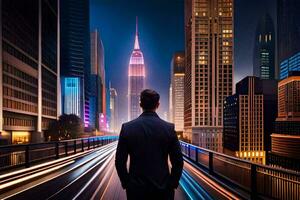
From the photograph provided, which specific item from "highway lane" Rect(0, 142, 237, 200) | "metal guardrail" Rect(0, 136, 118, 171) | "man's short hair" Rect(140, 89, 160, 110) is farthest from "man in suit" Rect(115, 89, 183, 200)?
"metal guardrail" Rect(0, 136, 118, 171)

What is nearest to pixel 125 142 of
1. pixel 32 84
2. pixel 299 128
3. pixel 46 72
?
pixel 32 84

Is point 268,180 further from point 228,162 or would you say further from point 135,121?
point 135,121

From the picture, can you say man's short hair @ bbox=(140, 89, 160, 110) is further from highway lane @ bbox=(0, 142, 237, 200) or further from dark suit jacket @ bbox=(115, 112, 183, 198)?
highway lane @ bbox=(0, 142, 237, 200)

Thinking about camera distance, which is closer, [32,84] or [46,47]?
[32,84]

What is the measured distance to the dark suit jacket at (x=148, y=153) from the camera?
10.8 feet

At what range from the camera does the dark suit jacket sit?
328 centimetres

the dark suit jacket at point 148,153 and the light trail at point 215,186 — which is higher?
the dark suit jacket at point 148,153

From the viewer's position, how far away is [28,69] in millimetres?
89188

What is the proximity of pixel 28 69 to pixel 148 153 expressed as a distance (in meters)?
92.4

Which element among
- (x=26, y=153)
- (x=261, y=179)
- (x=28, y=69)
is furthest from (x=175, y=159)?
(x=28, y=69)

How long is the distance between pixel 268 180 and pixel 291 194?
3.18 feet

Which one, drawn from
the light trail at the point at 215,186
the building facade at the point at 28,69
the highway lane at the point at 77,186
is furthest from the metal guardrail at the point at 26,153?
the building facade at the point at 28,69

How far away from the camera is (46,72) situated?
355 feet

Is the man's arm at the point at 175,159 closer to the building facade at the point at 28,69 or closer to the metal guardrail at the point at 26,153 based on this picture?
the metal guardrail at the point at 26,153
